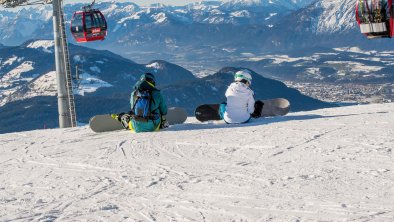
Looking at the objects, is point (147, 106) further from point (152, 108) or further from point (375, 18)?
point (375, 18)

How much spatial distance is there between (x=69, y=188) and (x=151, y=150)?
2938 millimetres

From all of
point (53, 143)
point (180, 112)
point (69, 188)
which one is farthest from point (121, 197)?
point (180, 112)

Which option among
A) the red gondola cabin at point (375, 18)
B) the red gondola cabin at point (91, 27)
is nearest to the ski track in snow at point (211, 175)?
the red gondola cabin at point (375, 18)

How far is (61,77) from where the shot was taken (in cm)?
2645

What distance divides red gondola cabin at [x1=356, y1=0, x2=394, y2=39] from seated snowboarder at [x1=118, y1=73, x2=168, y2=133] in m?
9.47

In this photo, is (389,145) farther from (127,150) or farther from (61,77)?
(61,77)

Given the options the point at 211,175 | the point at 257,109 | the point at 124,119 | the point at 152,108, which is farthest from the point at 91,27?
the point at 211,175

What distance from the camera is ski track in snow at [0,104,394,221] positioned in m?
6.18

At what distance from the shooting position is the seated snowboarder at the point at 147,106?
1264 cm

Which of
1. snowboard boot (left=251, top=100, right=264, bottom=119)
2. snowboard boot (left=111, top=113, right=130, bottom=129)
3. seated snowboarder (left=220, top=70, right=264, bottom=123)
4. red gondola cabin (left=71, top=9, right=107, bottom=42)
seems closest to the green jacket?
snowboard boot (left=111, top=113, right=130, bottom=129)

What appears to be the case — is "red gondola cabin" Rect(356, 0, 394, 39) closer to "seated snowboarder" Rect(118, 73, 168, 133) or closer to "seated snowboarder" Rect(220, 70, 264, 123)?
"seated snowboarder" Rect(220, 70, 264, 123)

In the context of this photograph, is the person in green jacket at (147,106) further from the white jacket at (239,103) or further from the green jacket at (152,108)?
the white jacket at (239,103)

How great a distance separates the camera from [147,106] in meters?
12.7

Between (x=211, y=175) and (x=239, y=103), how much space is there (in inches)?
223
